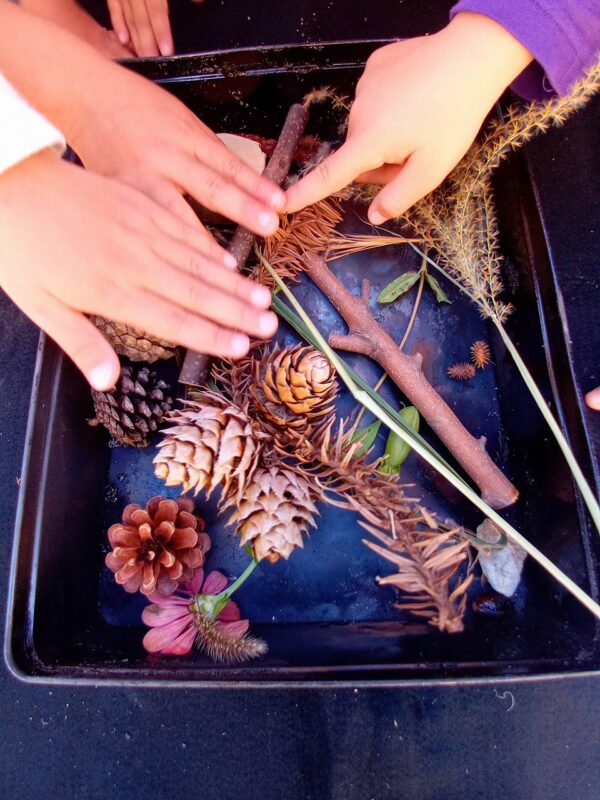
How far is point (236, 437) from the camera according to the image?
0.46 metres

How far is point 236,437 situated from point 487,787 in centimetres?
55

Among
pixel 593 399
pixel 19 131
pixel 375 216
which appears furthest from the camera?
pixel 593 399

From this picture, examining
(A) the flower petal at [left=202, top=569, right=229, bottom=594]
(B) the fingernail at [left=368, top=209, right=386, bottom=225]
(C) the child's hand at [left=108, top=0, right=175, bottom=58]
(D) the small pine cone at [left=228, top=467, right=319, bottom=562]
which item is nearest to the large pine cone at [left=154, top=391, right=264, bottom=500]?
(D) the small pine cone at [left=228, top=467, right=319, bottom=562]

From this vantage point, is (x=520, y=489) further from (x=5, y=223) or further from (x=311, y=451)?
(x=5, y=223)

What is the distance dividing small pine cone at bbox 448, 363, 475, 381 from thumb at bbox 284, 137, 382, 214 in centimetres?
21

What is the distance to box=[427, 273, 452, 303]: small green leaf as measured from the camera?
1.88 feet

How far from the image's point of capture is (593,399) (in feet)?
2.02

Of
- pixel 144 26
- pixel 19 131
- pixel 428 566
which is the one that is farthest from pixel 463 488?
pixel 144 26

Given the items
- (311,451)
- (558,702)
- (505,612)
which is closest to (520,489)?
(505,612)

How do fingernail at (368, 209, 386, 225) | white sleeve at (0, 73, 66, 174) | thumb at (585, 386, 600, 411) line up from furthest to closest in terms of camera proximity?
thumb at (585, 386, 600, 411)
fingernail at (368, 209, 386, 225)
white sleeve at (0, 73, 66, 174)

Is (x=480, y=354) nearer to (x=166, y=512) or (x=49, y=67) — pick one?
(x=166, y=512)

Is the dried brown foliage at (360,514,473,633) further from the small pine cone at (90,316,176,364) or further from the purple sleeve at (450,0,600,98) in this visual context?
the purple sleeve at (450,0,600,98)

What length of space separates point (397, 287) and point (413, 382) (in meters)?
0.10

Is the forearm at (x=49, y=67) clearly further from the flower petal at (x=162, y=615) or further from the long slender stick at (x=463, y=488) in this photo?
the flower petal at (x=162, y=615)
